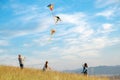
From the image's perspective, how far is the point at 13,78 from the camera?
57.5 feet

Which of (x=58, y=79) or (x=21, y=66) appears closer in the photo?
(x=58, y=79)

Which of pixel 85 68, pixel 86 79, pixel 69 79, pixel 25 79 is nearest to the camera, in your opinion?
pixel 25 79

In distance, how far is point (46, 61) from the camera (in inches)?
1108

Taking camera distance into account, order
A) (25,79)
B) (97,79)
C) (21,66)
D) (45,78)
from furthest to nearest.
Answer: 1. (21,66)
2. (97,79)
3. (45,78)
4. (25,79)

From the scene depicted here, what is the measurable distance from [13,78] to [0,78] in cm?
83

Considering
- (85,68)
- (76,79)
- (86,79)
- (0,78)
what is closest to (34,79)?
(0,78)

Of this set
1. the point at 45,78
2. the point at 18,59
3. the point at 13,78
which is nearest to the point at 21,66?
the point at 18,59

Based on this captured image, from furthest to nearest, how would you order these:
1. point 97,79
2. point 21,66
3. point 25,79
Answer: point 21,66, point 97,79, point 25,79

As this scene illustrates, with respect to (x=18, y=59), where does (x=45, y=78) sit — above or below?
below

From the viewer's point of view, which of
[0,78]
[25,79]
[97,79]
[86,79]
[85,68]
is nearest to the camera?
[0,78]

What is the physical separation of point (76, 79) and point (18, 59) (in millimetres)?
7309

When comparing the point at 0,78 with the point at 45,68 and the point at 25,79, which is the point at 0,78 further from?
the point at 45,68

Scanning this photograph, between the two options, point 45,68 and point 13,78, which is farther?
point 45,68

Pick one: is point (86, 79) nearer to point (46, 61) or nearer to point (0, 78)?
point (46, 61)
